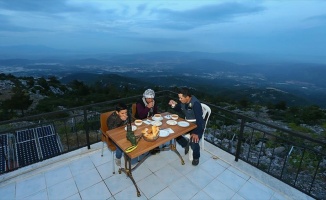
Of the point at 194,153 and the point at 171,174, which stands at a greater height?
the point at 194,153

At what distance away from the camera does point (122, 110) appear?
329cm

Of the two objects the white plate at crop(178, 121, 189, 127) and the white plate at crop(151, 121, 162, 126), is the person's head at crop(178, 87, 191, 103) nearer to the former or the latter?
the white plate at crop(178, 121, 189, 127)

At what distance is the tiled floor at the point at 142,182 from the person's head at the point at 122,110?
1.23m

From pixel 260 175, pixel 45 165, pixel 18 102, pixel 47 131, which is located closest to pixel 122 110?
pixel 45 165

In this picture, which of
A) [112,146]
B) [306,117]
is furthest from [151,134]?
[306,117]

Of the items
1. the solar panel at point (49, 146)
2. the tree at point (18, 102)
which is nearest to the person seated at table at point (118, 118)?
the solar panel at point (49, 146)

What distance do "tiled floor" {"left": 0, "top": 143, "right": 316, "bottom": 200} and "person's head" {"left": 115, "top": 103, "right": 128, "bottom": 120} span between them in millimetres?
1234

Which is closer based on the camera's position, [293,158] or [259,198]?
[259,198]

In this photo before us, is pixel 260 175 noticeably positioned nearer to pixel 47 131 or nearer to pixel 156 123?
pixel 156 123

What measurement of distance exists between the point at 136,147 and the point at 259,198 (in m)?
2.42

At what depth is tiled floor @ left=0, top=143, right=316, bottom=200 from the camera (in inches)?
119

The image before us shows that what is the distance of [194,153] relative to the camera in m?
3.75

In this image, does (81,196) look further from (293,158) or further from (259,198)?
(293,158)

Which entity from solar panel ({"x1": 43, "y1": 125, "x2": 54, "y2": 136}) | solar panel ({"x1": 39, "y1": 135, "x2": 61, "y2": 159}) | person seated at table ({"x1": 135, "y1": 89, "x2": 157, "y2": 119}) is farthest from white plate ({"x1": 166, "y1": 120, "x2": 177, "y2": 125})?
solar panel ({"x1": 43, "y1": 125, "x2": 54, "y2": 136})
